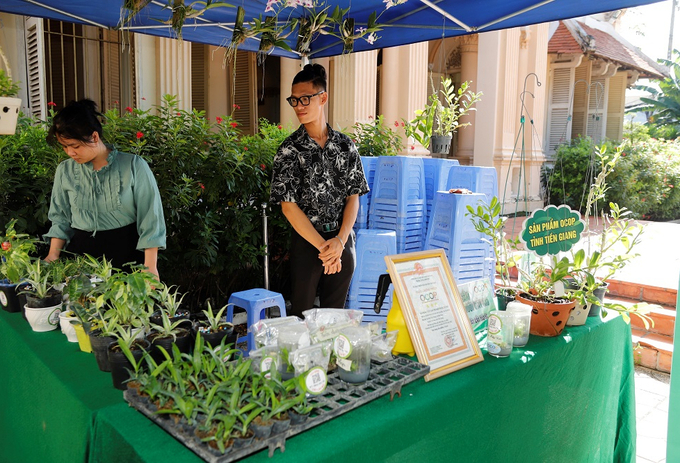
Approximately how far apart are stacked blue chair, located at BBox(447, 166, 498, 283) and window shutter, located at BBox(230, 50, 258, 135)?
15.5 ft

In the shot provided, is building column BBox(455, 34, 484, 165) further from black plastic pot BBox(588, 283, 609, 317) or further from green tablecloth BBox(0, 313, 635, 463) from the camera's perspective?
green tablecloth BBox(0, 313, 635, 463)

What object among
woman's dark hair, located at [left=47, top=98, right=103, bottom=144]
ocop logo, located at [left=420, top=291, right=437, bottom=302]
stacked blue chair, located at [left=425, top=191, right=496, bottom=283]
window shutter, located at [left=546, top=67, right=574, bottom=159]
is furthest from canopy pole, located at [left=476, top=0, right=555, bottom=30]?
window shutter, located at [left=546, top=67, right=574, bottom=159]

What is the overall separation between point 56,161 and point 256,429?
2874mm

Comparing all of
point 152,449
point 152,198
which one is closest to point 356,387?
point 152,449

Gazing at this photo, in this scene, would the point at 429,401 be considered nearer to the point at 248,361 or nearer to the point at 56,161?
the point at 248,361

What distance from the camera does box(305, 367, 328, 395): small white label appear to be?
3.90 feet

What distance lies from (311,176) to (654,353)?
10.9 ft

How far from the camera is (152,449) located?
1.07 meters

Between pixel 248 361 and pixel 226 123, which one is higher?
pixel 226 123

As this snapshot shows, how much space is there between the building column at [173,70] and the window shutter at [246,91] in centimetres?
204

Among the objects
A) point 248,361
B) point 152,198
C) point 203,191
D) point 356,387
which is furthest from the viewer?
point 203,191

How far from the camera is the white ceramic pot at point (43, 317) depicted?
174cm

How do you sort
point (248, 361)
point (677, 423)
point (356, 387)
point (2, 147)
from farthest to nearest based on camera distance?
point (2, 147), point (677, 423), point (356, 387), point (248, 361)

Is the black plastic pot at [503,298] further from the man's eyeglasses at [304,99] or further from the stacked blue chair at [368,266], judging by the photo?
the stacked blue chair at [368,266]
